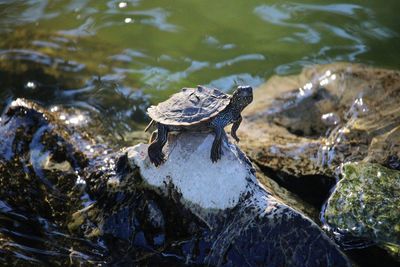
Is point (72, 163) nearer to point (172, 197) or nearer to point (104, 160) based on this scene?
point (104, 160)

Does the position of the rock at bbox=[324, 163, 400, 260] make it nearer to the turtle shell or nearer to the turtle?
the turtle

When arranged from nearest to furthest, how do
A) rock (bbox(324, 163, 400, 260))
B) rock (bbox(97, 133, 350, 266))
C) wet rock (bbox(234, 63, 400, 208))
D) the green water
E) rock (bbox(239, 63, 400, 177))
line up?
rock (bbox(97, 133, 350, 266))
rock (bbox(324, 163, 400, 260))
wet rock (bbox(234, 63, 400, 208))
rock (bbox(239, 63, 400, 177))
the green water

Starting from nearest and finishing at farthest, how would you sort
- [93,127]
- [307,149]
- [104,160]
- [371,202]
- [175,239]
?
[175,239]
[371,202]
[104,160]
[307,149]
[93,127]

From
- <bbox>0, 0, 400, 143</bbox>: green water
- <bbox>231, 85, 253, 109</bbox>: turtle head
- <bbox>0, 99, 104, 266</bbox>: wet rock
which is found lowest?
<bbox>0, 0, 400, 143</bbox>: green water

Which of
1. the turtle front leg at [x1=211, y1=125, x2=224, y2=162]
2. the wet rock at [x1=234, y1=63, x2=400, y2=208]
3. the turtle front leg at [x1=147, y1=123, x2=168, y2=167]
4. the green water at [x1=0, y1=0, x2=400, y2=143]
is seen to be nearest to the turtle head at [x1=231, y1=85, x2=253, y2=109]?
the turtle front leg at [x1=211, y1=125, x2=224, y2=162]

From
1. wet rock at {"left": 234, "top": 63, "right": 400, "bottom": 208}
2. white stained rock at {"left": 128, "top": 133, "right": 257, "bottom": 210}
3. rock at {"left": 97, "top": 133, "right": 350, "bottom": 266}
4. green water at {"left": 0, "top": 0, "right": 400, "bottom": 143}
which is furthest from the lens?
green water at {"left": 0, "top": 0, "right": 400, "bottom": 143}

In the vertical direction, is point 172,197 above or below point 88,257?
above

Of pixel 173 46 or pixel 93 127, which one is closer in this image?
pixel 93 127

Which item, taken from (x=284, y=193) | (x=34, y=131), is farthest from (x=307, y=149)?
(x=34, y=131)
